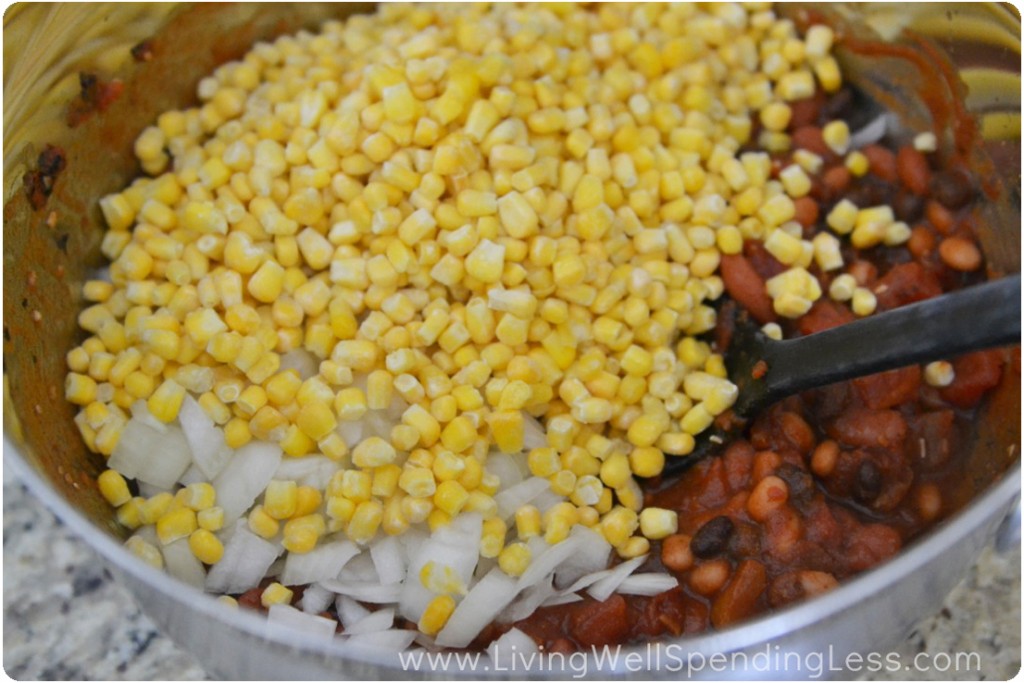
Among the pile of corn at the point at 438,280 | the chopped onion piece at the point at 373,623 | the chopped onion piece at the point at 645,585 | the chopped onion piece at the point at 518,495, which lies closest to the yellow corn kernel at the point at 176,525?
the pile of corn at the point at 438,280

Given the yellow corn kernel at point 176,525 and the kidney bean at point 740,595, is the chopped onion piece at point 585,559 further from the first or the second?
the yellow corn kernel at point 176,525

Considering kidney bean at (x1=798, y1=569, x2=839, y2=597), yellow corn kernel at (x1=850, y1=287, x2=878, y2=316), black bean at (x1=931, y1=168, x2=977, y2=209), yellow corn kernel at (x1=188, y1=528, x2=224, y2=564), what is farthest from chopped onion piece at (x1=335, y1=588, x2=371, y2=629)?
black bean at (x1=931, y1=168, x2=977, y2=209)

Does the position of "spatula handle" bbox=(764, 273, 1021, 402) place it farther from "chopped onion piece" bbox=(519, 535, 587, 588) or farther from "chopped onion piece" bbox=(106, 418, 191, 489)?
"chopped onion piece" bbox=(106, 418, 191, 489)

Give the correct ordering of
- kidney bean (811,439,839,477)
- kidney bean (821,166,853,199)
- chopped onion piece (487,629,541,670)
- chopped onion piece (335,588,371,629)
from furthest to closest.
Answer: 1. kidney bean (821,166,853,199)
2. kidney bean (811,439,839,477)
3. chopped onion piece (335,588,371,629)
4. chopped onion piece (487,629,541,670)

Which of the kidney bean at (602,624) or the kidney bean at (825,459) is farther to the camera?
the kidney bean at (825,459)

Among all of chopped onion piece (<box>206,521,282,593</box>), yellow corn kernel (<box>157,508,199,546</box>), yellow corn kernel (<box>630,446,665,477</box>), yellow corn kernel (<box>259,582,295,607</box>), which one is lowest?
yellow corn kernel (<box>630,446,665,477</box>)

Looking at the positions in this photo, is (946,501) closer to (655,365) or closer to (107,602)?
(655,365)
